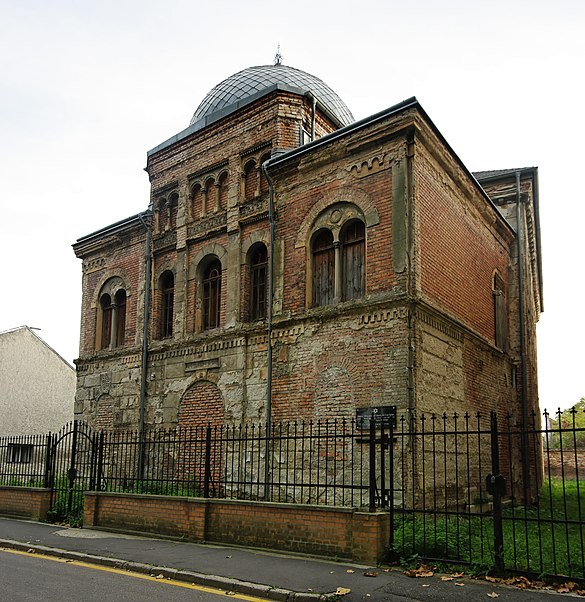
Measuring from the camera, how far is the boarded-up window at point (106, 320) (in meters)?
20.5

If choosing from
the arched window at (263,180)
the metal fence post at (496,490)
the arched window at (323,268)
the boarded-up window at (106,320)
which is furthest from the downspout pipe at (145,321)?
the metal fence post at (496,490)

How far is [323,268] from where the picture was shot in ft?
48.8

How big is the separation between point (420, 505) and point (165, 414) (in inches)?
310

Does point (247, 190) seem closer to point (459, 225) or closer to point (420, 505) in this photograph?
point (459, 225)

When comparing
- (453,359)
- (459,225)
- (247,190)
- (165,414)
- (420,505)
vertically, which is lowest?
(420,505)

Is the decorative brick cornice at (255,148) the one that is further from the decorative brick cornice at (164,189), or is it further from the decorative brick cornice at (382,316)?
the decorative brick cornice at (382,316)

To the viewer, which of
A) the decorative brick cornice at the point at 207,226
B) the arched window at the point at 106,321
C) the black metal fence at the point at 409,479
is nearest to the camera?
the black metal fence at the point at 409,479

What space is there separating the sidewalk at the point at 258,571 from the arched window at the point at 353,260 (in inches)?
241

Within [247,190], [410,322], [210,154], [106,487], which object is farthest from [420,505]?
[210,154]

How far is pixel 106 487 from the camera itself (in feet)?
45.8

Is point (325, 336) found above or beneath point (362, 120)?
beneath

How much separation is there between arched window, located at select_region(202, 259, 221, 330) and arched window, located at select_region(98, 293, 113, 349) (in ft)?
14.0

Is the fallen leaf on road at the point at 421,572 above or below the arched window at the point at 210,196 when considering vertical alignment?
below

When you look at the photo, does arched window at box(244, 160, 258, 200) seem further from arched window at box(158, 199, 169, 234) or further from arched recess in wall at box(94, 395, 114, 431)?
arched recess in wall at box(94, 395, 114, 431)
